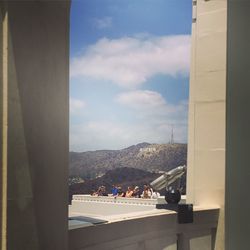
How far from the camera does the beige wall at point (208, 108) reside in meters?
6.03

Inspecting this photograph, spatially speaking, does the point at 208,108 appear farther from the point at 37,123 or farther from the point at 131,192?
the point at 131,192

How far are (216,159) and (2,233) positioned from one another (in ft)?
11.4

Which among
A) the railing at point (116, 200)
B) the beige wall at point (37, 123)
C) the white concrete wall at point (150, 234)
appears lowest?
the railing at point (116, 200)

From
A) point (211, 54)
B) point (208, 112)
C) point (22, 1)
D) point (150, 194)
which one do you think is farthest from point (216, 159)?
point (150, 194)

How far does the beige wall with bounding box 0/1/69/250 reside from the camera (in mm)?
3215

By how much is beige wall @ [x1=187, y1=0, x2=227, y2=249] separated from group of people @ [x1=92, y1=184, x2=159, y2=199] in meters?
3.74

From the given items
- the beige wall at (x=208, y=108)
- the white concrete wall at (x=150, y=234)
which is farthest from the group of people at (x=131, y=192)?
the white concrete wall at (x=150, y=234)

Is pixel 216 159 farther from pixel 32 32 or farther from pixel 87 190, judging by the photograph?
pixel 87 190

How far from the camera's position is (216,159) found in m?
6.04

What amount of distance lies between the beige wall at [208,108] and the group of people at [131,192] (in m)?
3.74

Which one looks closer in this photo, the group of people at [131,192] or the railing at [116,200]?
the railing at [116,200]

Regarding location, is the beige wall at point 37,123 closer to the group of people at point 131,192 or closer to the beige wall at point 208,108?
the beige wall at point 208,108

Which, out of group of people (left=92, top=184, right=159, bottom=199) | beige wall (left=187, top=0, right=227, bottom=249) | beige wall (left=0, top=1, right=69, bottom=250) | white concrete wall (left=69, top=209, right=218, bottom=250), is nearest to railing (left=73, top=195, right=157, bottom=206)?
group of people (left=92, top=184, right=159, bottom=199)

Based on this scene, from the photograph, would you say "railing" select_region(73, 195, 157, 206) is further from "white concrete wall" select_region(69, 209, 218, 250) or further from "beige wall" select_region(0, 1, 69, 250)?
"beige wall" select_region(0, 1, 69, 250)
